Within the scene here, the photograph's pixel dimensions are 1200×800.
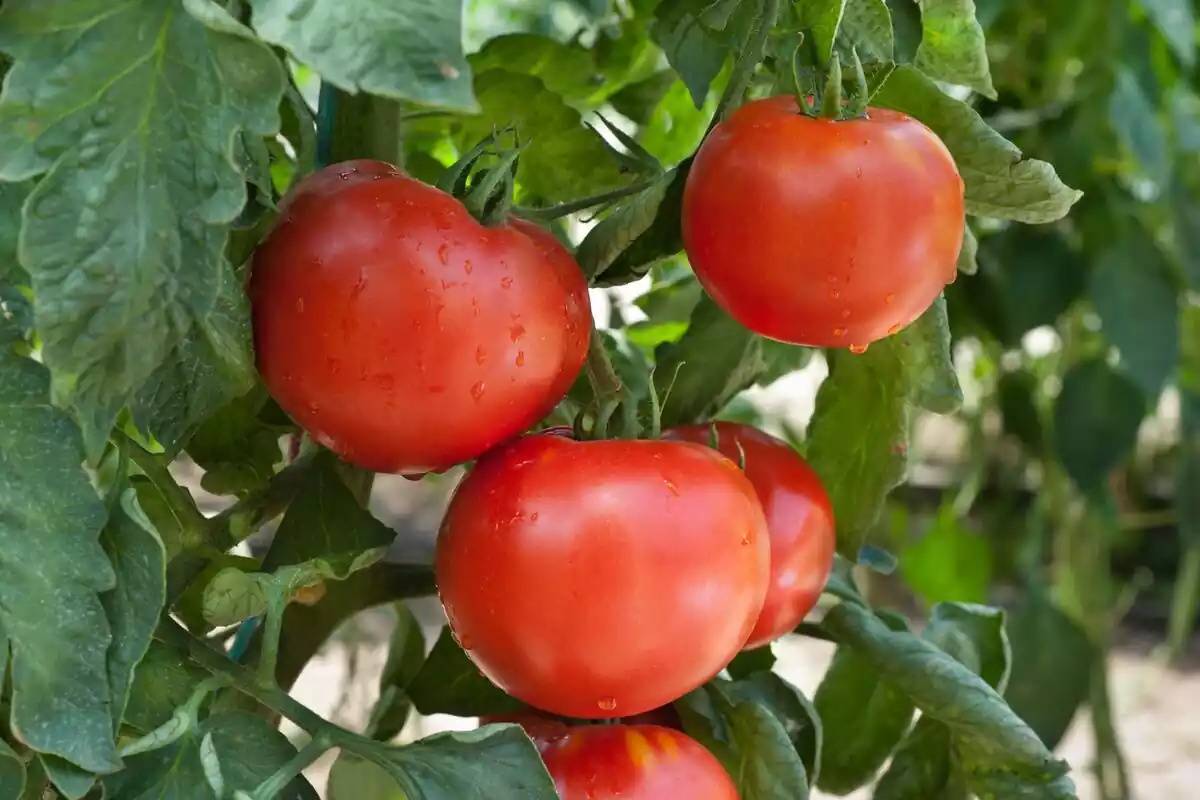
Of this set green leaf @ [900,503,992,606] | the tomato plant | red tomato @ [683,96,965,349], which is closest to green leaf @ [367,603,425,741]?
the tomato plant

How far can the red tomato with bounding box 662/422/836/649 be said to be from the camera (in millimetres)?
441

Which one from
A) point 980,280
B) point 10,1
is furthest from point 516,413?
point 980,280

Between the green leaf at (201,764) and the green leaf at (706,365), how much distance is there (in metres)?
0.21

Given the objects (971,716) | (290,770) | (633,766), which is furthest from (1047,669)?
(290,770)

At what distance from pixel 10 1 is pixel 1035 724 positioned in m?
0.94

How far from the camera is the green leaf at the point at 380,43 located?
0.82 feet

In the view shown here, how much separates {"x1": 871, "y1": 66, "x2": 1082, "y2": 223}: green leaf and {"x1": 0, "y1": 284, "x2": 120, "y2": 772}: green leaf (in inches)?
11.3

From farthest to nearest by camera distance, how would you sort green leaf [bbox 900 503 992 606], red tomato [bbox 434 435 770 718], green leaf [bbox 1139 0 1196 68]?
green leaf [bbox 900 503 992 606]
green leaf [bbox 1139 0 1196 68]
red tomato [bbox 434 435 770 718]

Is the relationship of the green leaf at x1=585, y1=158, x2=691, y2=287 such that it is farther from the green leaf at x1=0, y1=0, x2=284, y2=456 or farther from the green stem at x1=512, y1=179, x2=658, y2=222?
the green leaf at x1=0, y1=0, x2=284, y2=456

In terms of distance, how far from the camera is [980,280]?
1.17 meters

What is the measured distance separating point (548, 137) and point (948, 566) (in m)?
0.98

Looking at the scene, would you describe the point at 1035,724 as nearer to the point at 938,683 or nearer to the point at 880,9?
the point at 938,683

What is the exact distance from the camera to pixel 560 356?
362mm

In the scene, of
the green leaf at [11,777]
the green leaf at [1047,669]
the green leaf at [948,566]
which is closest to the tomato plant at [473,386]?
the green leaf at [11,777]
